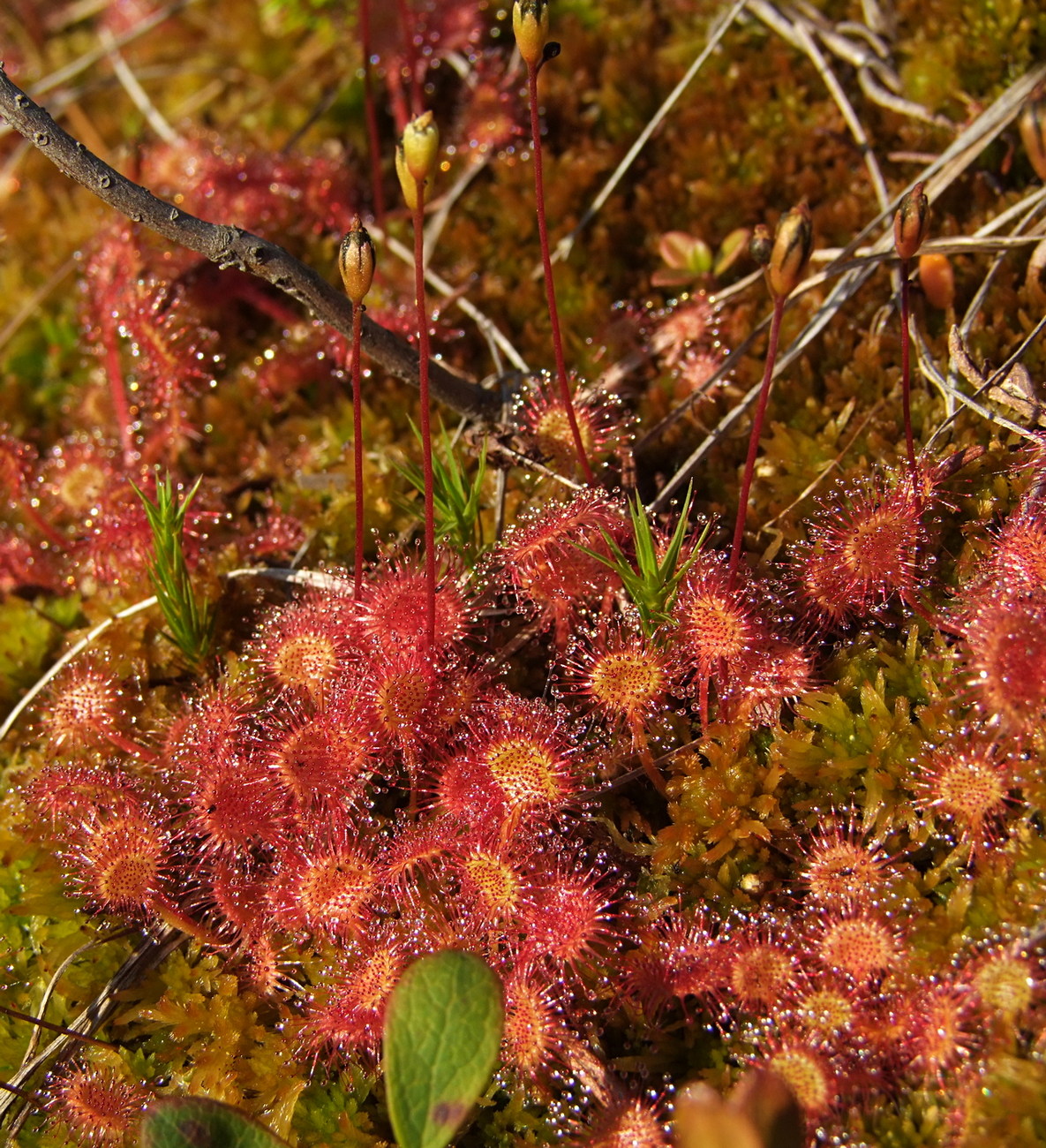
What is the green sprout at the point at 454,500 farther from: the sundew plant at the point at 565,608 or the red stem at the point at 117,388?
the red stem at the point at 117,388

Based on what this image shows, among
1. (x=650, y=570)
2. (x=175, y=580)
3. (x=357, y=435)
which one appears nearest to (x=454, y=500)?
(x=357, y=435)

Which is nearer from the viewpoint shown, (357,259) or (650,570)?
(357,259)

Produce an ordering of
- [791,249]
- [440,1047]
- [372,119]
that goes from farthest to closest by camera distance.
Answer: [372,119] < [791,249] < [440,1047]

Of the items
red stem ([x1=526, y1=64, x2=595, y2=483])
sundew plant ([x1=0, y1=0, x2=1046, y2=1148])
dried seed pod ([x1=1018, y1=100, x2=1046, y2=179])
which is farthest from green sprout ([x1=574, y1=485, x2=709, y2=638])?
dried seed pod ([x1=1018, y1=100, x2=1046, y2=179])

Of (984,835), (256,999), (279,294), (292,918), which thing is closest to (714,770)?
(984,835)

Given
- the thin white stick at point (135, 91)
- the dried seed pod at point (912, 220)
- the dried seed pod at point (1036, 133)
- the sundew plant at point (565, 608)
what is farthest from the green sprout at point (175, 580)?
the dried seed pod at point (1036, 133)

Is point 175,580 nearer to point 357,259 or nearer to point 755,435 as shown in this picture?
point 357,259

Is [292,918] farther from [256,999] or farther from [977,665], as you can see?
[977,665]
